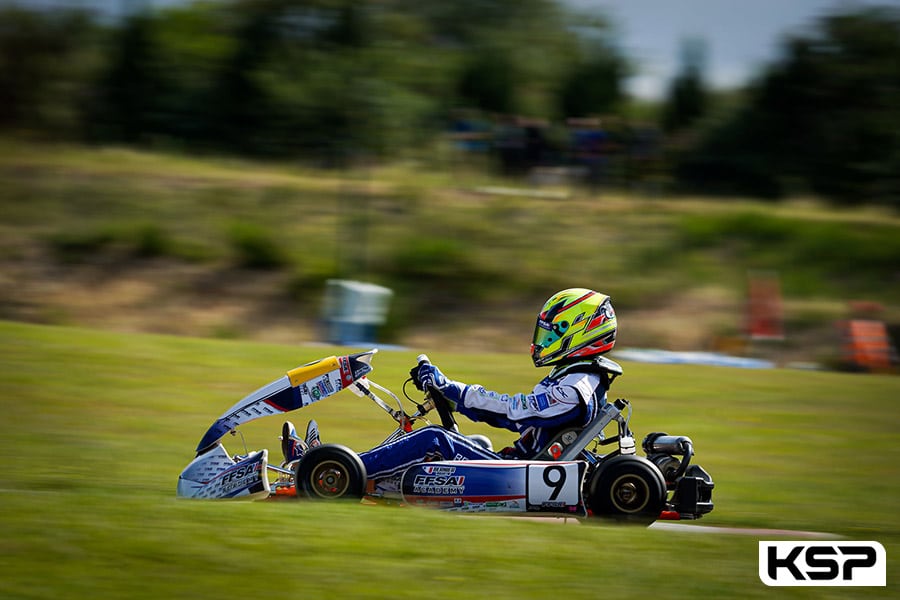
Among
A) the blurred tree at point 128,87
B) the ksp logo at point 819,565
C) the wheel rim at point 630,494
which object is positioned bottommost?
the ksp logo at point 819,565

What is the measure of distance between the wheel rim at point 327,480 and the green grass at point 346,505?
0.53 feet

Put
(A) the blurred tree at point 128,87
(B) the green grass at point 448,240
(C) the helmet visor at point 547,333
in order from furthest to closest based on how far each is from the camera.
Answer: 1. (A) the blurred tree at point 128,87
2. (B) the green grass at point 448,240
3. (C) the helmet visor at point 547,333

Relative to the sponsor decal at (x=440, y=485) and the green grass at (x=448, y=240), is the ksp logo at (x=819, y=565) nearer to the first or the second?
the sponsor decal at (x=440, y=485)

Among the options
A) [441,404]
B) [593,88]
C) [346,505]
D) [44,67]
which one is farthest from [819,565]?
Result: [44,67]

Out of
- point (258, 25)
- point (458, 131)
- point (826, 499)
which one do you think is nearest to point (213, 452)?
point (826, 499)

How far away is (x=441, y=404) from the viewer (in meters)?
6.96

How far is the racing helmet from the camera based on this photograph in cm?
700

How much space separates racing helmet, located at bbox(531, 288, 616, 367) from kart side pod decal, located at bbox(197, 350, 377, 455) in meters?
1.14

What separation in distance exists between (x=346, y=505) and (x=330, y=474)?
10.7 inches

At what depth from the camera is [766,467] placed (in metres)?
10.5

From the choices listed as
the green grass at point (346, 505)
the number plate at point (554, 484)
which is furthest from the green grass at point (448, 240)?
the number plate at point (554, 484)

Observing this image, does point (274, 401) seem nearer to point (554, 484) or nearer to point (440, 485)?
point (440, 485)

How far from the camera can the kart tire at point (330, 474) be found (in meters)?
6.68

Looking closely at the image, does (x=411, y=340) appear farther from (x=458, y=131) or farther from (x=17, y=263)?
(x=458, y=131)
